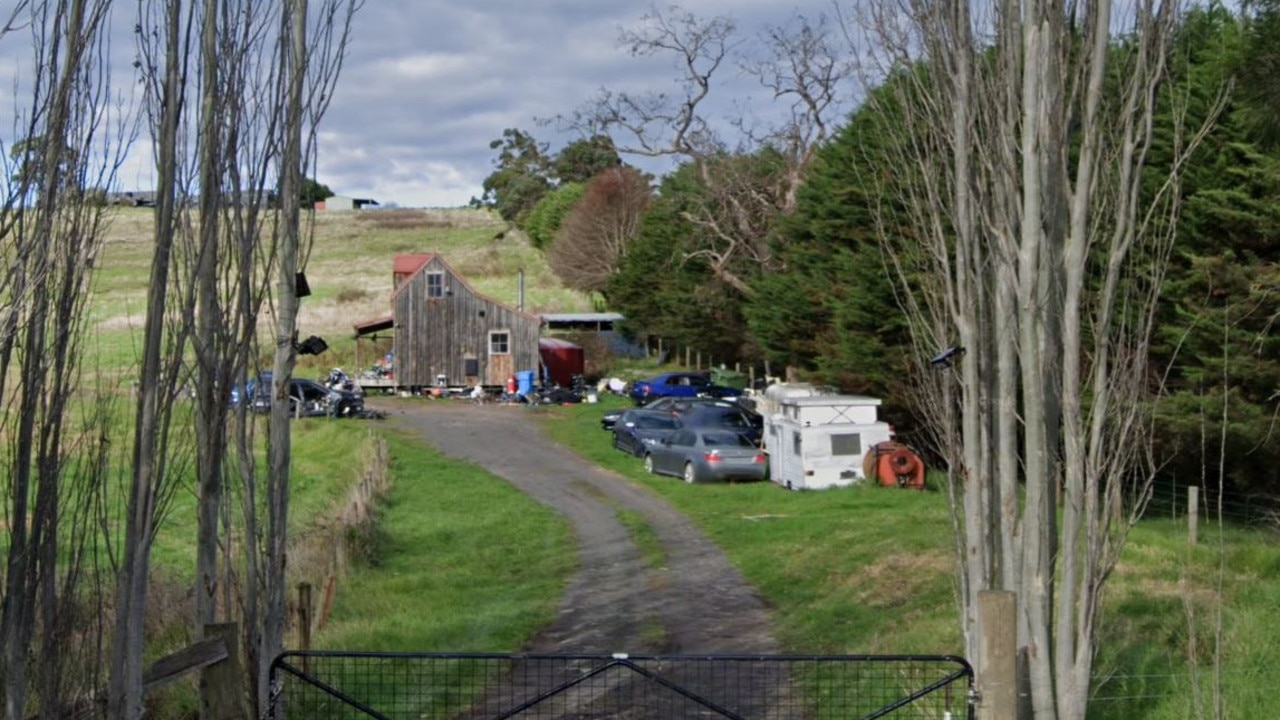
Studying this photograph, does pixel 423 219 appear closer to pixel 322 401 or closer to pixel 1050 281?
pixel 322 401

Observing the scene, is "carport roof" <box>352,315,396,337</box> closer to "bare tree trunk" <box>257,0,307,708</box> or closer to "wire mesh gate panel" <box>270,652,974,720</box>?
"wire mesh gate panel" <box>270,652,974,720</box>

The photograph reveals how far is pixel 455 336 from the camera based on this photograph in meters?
56.2

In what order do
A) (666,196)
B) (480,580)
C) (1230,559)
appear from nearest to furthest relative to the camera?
(1230,559), (480,580), (666,196)

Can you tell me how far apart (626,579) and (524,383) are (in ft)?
112

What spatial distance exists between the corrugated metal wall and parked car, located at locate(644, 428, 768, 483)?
70.8 feet

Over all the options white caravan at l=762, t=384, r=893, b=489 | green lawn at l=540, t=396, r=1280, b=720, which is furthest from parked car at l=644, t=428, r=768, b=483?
white caravan at l=762, t=384, r=893, b=489

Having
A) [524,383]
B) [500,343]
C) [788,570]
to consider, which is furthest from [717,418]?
[788,570]

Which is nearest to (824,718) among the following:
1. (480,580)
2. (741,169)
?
(480,580)

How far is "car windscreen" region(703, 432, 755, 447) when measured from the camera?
3444 cm

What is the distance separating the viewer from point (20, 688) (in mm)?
6402

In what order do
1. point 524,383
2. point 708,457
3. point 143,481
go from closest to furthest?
point 143,481 → point 708,457 → point 524,383

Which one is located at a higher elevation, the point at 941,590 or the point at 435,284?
the point at 435,284

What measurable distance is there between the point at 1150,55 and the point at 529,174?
117282 millimetres

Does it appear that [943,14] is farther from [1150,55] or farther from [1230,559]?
[1230,559]
